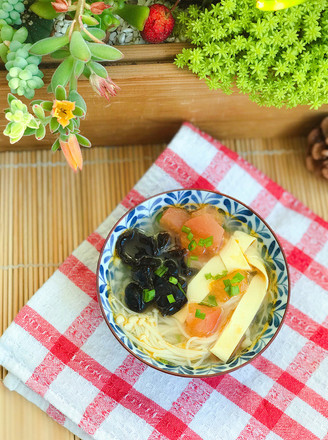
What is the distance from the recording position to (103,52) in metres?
1.08

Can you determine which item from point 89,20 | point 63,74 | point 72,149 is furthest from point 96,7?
point 72,149

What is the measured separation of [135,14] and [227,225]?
516 mm

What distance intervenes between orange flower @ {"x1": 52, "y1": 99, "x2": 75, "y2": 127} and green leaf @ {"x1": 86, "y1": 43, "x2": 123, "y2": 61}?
5.0 inches

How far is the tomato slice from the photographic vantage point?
1.21 m

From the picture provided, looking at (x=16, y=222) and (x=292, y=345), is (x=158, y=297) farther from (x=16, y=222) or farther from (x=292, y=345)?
(x=16, y=222)

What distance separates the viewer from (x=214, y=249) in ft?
4.17

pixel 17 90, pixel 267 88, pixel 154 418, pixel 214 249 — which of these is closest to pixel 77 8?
pixel 17 90

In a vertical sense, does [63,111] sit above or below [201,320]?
above

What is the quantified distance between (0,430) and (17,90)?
79 centimetres

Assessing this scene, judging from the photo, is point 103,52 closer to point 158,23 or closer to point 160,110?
point 158,23

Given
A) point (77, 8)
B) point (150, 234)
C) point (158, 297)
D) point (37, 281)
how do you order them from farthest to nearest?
point (37, 281) → point (150, 234) → point (158, 297) → point (77, 8)

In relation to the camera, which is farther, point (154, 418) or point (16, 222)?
point (16, 222)

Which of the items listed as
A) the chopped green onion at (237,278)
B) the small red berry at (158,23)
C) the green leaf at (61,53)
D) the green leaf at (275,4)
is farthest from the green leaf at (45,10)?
the chopped green onion at (237,278)

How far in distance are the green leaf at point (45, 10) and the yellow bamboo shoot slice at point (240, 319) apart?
0.72 meters
